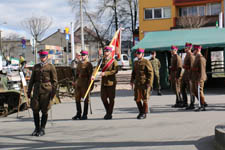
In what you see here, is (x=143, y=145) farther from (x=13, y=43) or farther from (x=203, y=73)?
(x=13, y=43)

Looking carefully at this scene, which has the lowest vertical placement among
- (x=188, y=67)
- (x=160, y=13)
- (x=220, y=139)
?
(x=220, y=139)

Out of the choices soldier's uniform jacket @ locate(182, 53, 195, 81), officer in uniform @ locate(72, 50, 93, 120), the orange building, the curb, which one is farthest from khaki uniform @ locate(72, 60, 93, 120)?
the orange building

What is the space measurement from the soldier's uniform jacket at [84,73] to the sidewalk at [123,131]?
1043mm

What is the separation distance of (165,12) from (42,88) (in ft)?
117

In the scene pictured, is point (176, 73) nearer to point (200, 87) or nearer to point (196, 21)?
point (200, 87)

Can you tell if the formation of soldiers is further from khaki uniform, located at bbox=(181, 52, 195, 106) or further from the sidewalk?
the sidewalk

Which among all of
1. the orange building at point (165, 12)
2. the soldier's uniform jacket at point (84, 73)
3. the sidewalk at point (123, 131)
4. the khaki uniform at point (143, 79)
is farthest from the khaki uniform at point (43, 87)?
the orange building at point (165, 12)

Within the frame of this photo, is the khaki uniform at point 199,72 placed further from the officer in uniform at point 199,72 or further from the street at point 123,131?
the street at point 123,131

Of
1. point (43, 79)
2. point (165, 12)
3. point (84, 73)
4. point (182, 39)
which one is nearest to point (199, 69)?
point (84, 73)

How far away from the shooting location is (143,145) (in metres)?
6.17

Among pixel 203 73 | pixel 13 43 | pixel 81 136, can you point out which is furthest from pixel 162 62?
pixel 13 43

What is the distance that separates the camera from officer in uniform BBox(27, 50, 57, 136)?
24.1 ft

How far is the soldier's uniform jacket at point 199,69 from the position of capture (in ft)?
31.8

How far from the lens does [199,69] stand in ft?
32.0
